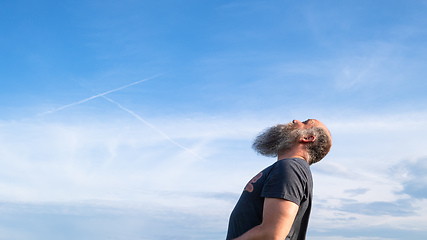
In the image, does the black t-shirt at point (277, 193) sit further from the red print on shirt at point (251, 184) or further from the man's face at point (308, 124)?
the man's face at point (308, 124)

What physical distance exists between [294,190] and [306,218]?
33.8 inches

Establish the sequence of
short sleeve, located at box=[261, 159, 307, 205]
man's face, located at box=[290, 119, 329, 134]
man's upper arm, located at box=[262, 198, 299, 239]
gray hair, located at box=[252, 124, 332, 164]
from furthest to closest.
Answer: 1. man's face, located at box=[290, 119, 329, 134]
2. gray hair, located at box=[252, 124, 332, 164]
3. short sleeve, located at box=[261, 159, 307, 205]
4. man's upper arm, located at box=[262, 198, 299, 239]

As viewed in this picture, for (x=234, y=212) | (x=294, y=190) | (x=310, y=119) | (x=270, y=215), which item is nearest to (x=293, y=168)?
(x=294, y=190)

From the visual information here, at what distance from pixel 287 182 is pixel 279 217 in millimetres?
368

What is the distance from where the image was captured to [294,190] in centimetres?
421

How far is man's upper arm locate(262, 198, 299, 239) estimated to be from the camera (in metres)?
4.07

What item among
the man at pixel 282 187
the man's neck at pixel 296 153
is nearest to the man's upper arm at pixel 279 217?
the man at pixel 282 187

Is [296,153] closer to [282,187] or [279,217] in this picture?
[282,187]

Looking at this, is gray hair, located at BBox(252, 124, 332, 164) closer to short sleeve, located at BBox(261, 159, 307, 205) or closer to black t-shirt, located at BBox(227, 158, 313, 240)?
black t-shirt, located at BBox(227, 158, 313, 240)

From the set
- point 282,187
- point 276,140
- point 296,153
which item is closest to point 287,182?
point 282,187

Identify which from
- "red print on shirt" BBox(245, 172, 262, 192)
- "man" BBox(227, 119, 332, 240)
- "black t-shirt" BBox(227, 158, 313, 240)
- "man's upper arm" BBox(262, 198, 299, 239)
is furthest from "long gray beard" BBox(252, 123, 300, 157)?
"man's upper arm" BBox(262, 198, 299, 239)

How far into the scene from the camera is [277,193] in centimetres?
417

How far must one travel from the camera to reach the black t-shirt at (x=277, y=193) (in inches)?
166

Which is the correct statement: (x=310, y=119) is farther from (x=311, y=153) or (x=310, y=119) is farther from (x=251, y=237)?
(x=251, y=237)
